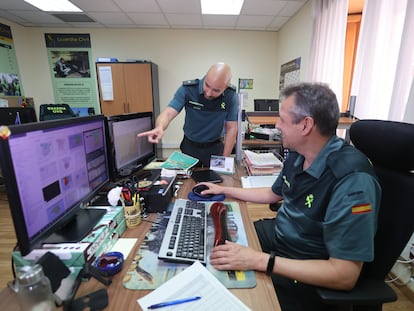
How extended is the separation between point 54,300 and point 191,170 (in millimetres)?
1125

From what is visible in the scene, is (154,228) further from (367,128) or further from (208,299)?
(367,128)

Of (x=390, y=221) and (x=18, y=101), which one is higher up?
(x=18, y=101)

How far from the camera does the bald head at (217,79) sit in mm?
1700

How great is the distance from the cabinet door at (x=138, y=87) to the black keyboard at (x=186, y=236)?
3.61 meters

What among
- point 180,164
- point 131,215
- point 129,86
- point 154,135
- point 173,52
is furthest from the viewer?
point 173,52

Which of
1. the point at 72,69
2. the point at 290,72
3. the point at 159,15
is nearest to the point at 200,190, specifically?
the point at 290,72

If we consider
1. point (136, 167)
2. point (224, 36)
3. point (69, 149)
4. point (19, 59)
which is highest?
point (224, 36)

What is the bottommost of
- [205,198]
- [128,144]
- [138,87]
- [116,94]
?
[205,198]

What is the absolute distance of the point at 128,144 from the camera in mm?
1320

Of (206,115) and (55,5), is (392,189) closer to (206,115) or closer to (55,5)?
(206,115)

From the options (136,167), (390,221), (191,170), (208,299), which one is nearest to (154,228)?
(208,299)

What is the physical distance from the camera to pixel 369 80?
1916mm

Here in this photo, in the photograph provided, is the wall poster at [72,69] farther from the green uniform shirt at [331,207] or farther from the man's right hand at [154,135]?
the green uniform shirt at [331,207]

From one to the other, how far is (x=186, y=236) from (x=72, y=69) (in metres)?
4.92
